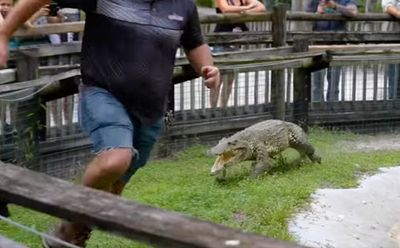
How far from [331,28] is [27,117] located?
16.9 feet

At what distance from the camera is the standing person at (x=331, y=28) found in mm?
9008

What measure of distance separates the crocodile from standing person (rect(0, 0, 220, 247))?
2.34 meters

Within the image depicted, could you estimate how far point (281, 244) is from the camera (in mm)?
1874

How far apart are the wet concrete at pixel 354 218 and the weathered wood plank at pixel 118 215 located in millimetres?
2285

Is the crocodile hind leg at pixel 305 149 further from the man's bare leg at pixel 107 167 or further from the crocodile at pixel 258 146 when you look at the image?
the man's bare leg at pixel 107 167

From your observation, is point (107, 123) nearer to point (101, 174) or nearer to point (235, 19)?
point (101, 174)

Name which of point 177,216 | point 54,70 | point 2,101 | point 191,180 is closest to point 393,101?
point 191,180

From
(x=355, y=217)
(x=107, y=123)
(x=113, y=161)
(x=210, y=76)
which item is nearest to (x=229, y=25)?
(x=355, y=217)

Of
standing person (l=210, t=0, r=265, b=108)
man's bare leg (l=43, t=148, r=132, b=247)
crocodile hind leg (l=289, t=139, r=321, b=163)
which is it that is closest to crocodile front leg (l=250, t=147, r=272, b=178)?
crocodile hind leg (l=289, t=139, r=321, b=163)

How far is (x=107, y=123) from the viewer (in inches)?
137

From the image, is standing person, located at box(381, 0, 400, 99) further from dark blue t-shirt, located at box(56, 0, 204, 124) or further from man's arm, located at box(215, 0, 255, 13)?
dark blue t-shirt, located at box(56, 0, 204, 124)

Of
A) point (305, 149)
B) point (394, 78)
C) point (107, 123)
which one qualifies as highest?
point (107, 123)

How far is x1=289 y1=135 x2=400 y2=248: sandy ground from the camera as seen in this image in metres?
4.78

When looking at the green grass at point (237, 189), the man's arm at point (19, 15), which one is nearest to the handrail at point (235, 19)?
the green grass at point (237, 189)
